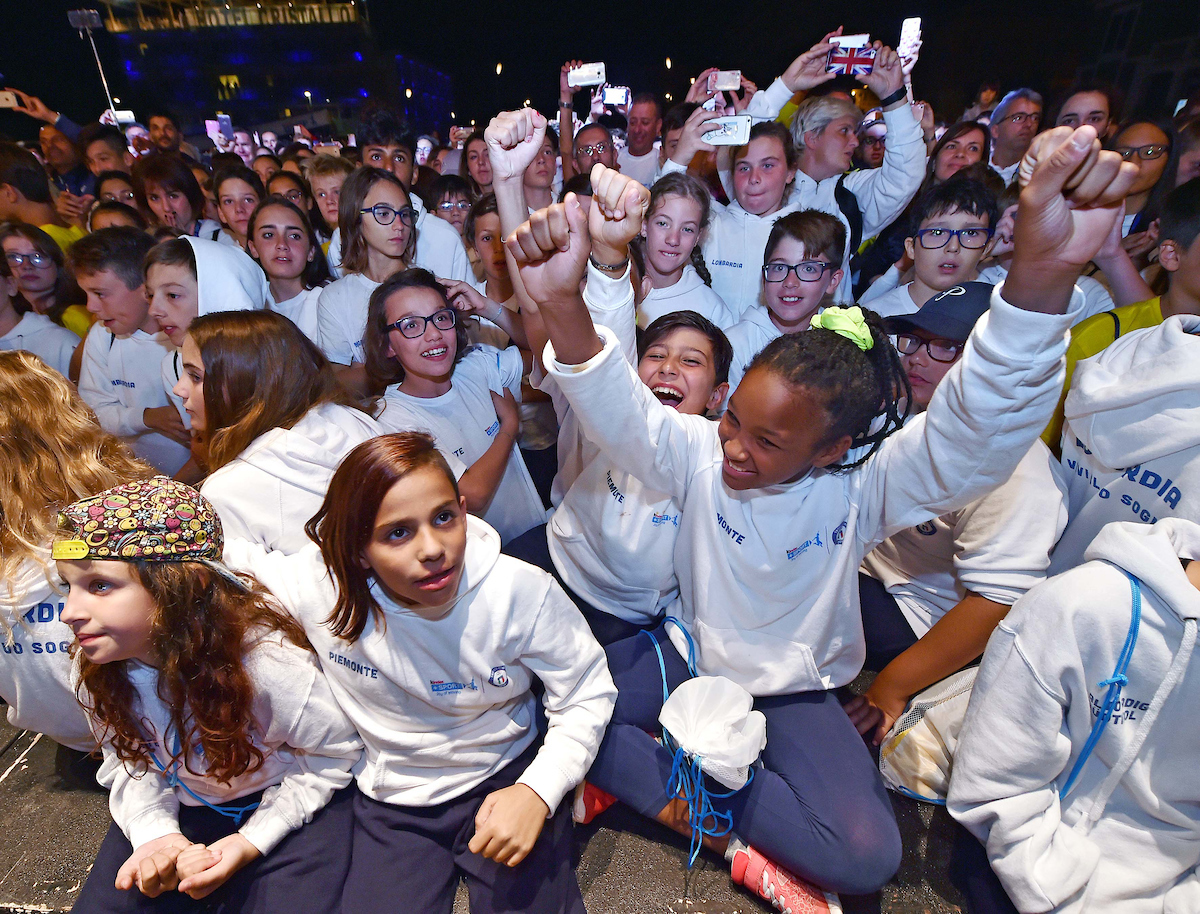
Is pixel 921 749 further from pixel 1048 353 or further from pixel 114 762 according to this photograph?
pixel 114 762

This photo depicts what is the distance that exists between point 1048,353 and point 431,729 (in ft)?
5.20

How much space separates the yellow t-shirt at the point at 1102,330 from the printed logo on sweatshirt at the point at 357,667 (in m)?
2.22

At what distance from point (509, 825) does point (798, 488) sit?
1073 millimetres

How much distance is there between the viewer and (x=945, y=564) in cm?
202

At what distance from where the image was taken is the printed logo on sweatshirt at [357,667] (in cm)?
148

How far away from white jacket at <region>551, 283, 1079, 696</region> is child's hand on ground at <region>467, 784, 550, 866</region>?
0.63 meters

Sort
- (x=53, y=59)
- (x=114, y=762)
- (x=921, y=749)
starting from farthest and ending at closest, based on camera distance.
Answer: (x=53, y=59) → (x=921, y=749) → (x=114, y=762)

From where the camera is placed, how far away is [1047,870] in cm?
133

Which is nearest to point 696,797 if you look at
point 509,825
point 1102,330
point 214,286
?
point 509,825

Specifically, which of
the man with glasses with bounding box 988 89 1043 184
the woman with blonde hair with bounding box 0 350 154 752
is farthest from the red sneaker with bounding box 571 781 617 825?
the man with glasses with bounding box 988 89 1043 184

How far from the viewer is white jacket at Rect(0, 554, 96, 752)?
148 centimetres

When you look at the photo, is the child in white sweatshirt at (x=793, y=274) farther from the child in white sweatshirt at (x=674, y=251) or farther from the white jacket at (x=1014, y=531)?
the white jacket at (x=1014, y=531)

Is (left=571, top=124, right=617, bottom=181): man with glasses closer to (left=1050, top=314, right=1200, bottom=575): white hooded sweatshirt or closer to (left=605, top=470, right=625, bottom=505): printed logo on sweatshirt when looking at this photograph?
(left=605, top=470, right=625, bottom=505): printed logo on sweatshirt

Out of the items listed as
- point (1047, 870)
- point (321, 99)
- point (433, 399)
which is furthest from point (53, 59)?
point (1047, 870)
